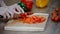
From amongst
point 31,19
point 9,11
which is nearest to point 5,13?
point 9,11

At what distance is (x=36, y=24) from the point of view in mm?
844

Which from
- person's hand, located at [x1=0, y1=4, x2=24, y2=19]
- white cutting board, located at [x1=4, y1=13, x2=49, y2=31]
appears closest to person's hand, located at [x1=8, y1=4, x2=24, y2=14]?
person's hand, located at [x1=0, y1=4, x2=24, y2=19]

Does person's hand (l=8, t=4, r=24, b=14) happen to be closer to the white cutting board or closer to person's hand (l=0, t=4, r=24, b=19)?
person's hand (l=0, t=4, r=24, b=19)

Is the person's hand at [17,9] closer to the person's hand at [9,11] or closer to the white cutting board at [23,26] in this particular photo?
the person's hand at [9,11]

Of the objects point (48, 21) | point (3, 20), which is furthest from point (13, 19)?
point (48, 21)

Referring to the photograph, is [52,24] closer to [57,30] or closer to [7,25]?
[57,30]

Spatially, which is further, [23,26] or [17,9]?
[17,9]

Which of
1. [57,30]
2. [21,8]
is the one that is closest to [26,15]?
[21,8]

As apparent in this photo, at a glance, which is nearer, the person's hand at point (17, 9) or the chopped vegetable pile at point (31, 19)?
the chopped vegetable pile at point (31, 19)

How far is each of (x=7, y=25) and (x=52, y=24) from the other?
0.22m

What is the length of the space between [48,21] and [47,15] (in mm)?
78

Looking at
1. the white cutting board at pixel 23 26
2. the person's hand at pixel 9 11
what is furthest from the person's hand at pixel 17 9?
the white cutting board at pixel 23 26

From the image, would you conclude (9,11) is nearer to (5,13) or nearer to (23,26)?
(5,13)

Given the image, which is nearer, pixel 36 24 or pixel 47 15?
pixel 36 24
